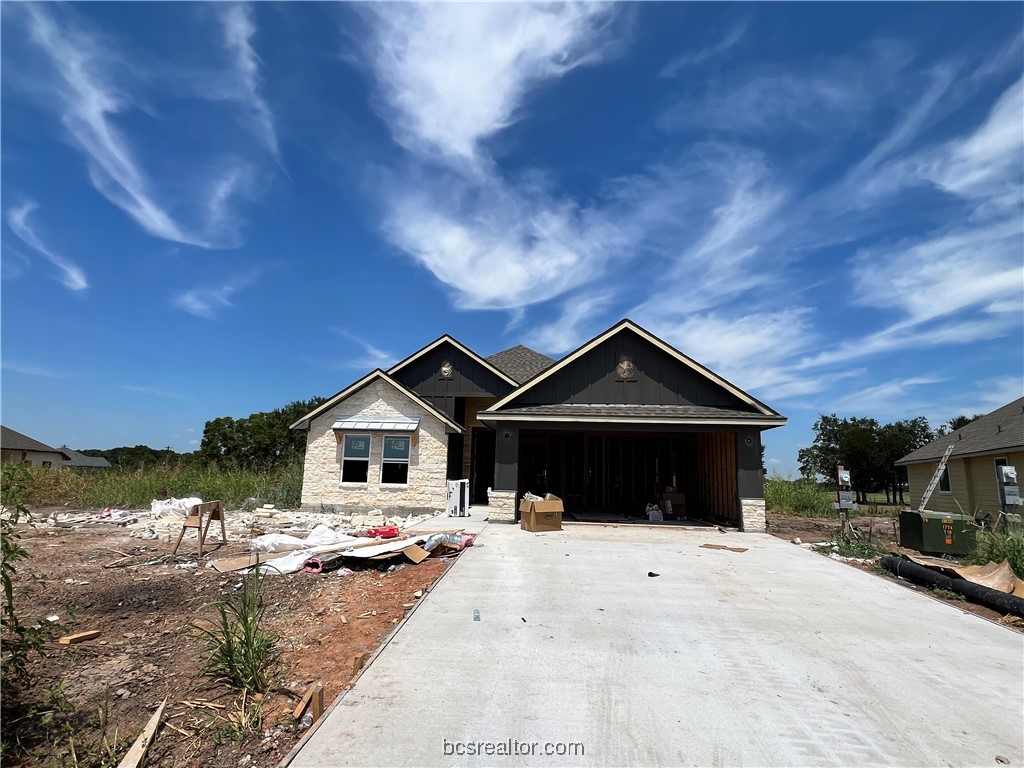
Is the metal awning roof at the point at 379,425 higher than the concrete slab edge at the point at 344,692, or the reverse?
the metal awning roof at the point at 379,425

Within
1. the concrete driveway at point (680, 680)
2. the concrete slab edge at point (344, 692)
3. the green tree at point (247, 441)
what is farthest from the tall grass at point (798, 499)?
the green tree at point (247, 441)

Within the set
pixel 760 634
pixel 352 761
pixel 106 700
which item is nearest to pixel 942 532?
pixel 760 634

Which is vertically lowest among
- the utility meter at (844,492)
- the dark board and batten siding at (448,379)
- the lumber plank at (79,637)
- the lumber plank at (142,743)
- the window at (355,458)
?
the lumber plank at (142,743)

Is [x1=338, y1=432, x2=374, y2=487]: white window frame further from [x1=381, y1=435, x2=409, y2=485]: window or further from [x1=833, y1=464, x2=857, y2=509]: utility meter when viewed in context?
[x1=833, y1=464, x2=857, y2=509]: utility meter

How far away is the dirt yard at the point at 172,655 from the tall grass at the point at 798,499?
1697cm

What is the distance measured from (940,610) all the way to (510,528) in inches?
325

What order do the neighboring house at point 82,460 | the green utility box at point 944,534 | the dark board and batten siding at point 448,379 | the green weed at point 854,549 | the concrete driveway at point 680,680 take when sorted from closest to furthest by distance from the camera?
the concrete driveway at point 680,680
the green utility box at point 944,534
the green weed at point 854,549
the dark board and batten siding at point 448,379
the neighboring house at point 82,460

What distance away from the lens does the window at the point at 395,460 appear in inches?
682

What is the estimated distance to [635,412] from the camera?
1414 cm

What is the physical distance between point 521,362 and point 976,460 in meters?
19.2

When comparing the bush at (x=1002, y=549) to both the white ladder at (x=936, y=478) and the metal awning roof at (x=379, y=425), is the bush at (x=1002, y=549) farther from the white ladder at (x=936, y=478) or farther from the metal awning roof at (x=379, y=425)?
the metal awning roof at (x=379, y=425)

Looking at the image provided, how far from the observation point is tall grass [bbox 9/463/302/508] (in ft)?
60.5

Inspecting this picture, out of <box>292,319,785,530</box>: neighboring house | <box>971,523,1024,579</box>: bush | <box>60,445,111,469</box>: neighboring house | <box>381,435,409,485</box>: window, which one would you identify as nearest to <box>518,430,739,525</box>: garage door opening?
<box>292,319,785,530</box>: neighboring house

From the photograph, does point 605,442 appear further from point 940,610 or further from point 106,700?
point 106,700
